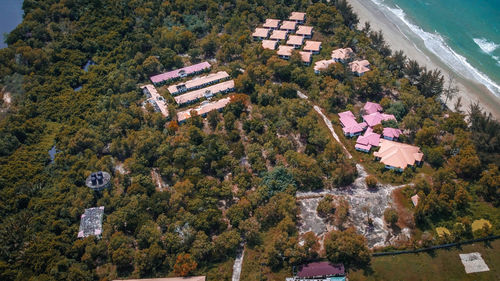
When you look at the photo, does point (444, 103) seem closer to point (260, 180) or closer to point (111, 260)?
point (260, 180)

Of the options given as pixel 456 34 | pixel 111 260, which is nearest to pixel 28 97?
pixel 111 260

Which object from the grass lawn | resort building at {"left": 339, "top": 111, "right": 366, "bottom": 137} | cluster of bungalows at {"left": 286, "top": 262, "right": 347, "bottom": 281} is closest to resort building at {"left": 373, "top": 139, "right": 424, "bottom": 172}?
resort building at {"left": 339, "top": 111, "right": 366, "bottom": 137}

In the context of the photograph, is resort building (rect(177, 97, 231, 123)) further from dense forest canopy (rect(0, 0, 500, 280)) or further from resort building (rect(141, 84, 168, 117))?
resort building (rect(141, 84, 168, 117))

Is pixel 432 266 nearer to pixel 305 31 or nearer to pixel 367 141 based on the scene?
pixel 367 141

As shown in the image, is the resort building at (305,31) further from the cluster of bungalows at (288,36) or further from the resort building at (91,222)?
the resort building at (91,222)

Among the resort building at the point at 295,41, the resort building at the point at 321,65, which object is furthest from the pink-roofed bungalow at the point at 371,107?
the resort building at the point at 295,41
